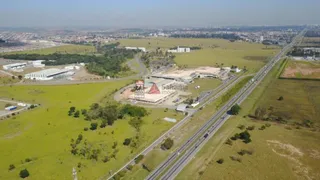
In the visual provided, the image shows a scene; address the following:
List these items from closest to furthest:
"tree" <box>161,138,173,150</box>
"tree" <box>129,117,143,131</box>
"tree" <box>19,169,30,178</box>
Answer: "tree" <box>19,169,30,178</box> < "tree" <box>161,138,173,150</box> < "tree" <box>129,117,143,131</box>

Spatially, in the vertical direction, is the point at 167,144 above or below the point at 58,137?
above

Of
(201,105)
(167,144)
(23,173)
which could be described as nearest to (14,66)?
(201,105)

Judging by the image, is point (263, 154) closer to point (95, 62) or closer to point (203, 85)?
point (203, 85)

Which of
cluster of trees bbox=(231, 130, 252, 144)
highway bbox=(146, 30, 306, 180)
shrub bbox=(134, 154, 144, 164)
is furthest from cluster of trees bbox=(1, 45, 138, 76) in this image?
shrub bbox=(134, 154, 144, 164)

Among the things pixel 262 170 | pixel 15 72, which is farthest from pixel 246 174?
pixel 15 72

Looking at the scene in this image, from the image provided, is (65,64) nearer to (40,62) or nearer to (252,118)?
(40,62)

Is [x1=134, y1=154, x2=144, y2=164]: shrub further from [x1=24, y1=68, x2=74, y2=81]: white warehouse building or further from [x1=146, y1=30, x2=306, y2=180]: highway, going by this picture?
[x1=24, y1=68, x2=74, y2=81]: white warehouse building
